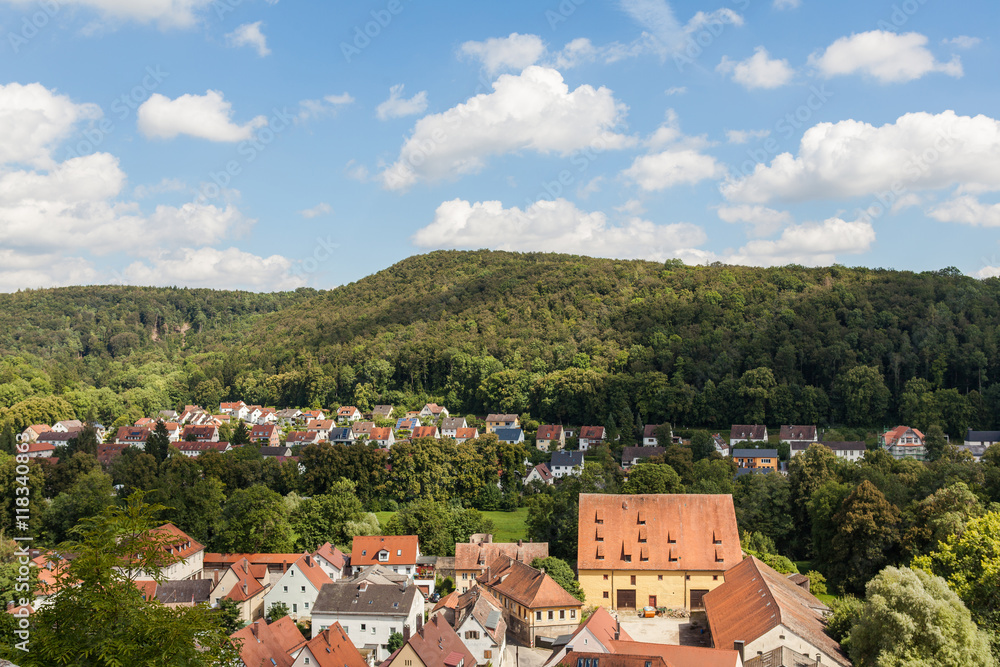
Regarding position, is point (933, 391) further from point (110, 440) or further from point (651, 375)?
point (110, 440)

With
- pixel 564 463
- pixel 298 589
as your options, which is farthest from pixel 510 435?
pixel 298 589

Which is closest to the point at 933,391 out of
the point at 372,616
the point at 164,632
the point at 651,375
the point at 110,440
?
the point at 651,375

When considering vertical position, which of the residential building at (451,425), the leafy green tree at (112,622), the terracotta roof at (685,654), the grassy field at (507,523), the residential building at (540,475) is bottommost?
the grassy field at (507,523)

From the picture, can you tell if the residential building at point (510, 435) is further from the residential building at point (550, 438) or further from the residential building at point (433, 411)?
the residential building at point (433, 411)

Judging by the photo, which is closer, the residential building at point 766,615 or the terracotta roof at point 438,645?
the residential building at point 766,615

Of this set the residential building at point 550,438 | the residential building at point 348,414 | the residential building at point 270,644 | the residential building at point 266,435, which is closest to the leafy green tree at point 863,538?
the residential building at point 270,644

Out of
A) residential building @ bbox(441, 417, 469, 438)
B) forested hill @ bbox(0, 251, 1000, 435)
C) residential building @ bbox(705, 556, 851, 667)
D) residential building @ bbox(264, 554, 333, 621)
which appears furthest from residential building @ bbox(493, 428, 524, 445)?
A: residential building @ bbox(705, 556, 851, 667)

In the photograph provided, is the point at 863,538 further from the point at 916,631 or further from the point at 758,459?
the point at 758,459
